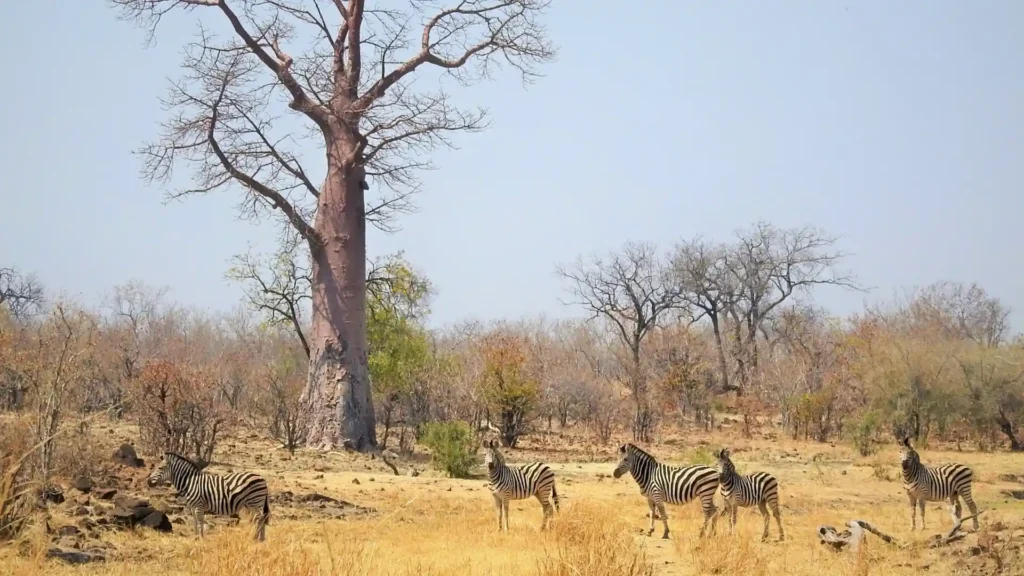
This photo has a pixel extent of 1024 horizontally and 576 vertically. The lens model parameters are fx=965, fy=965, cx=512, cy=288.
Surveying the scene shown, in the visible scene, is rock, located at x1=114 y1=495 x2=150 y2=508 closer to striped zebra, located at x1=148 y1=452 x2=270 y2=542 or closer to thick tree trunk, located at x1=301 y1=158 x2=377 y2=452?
striped zebra, located at x1=148 y1=452 x2=270 y2=542

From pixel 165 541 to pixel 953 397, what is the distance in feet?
71.8

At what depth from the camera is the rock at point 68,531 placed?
8023mm

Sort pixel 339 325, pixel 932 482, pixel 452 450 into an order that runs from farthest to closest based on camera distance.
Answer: pixel 339 325, pixel 452 450, pixel 932 482

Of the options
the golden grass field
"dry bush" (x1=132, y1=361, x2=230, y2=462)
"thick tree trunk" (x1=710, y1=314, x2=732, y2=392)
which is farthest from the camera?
"thick tree trunk" (x1=710, y1=314, x2=732, y2=392)

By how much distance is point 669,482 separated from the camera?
9.85m

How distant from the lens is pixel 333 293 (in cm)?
1864


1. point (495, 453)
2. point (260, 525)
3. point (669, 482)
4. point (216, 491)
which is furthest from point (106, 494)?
point (669, 482)

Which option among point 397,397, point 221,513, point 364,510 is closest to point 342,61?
point 397,397

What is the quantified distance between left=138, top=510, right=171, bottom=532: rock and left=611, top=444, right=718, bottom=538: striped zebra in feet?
14.6

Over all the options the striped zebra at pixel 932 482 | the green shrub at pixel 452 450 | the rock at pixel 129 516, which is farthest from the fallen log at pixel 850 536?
the green shrub at pixel 452 450

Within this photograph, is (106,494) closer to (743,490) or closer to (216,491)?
(216,491)

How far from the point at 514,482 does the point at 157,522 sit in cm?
345

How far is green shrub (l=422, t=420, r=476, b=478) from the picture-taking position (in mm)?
16031

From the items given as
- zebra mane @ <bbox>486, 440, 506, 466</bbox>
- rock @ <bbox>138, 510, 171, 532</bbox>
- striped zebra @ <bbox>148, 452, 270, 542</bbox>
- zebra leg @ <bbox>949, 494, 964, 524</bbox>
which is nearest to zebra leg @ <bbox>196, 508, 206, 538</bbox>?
striped zebra @ <bbox>148, 452, 270, 542</bbox>
